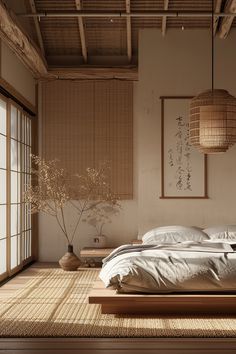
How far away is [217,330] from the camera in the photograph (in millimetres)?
3906

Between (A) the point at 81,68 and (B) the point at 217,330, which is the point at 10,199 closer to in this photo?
(A) the point at 81,68

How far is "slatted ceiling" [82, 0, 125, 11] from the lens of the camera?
7.23m

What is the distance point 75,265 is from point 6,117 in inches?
75.1

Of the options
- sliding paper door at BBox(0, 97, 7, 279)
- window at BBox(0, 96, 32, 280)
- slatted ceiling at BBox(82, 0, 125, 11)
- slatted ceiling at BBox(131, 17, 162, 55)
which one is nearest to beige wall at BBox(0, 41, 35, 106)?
window at BBox(0, 96, 32, 280)

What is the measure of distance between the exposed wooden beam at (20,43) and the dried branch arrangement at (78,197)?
115cm

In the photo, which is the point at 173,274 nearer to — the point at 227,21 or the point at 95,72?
the point at 227,21

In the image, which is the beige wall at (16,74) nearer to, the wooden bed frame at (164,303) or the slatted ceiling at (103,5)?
the slatted ceiling at (103,5)

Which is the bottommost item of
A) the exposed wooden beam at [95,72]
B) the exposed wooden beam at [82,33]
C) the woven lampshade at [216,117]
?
the woven lampshade at [216,117]

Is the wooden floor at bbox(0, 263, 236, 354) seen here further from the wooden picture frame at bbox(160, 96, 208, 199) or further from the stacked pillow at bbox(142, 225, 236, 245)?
the wooden picture frame at bbox(160, 96, 208, 199)

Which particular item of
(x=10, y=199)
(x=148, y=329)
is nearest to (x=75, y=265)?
(x=10, y=199)

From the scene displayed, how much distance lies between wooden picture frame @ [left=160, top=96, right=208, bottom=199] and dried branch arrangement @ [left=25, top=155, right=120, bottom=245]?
31.0 inches

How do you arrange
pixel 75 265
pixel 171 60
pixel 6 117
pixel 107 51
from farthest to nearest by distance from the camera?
pixel 107 51, pixel 171 60, pixel 75 265, pixel 6 117

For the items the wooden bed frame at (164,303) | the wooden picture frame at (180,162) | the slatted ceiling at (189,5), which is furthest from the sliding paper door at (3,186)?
the slatted ceiling at (189,5)

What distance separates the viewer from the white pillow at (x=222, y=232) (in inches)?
254
